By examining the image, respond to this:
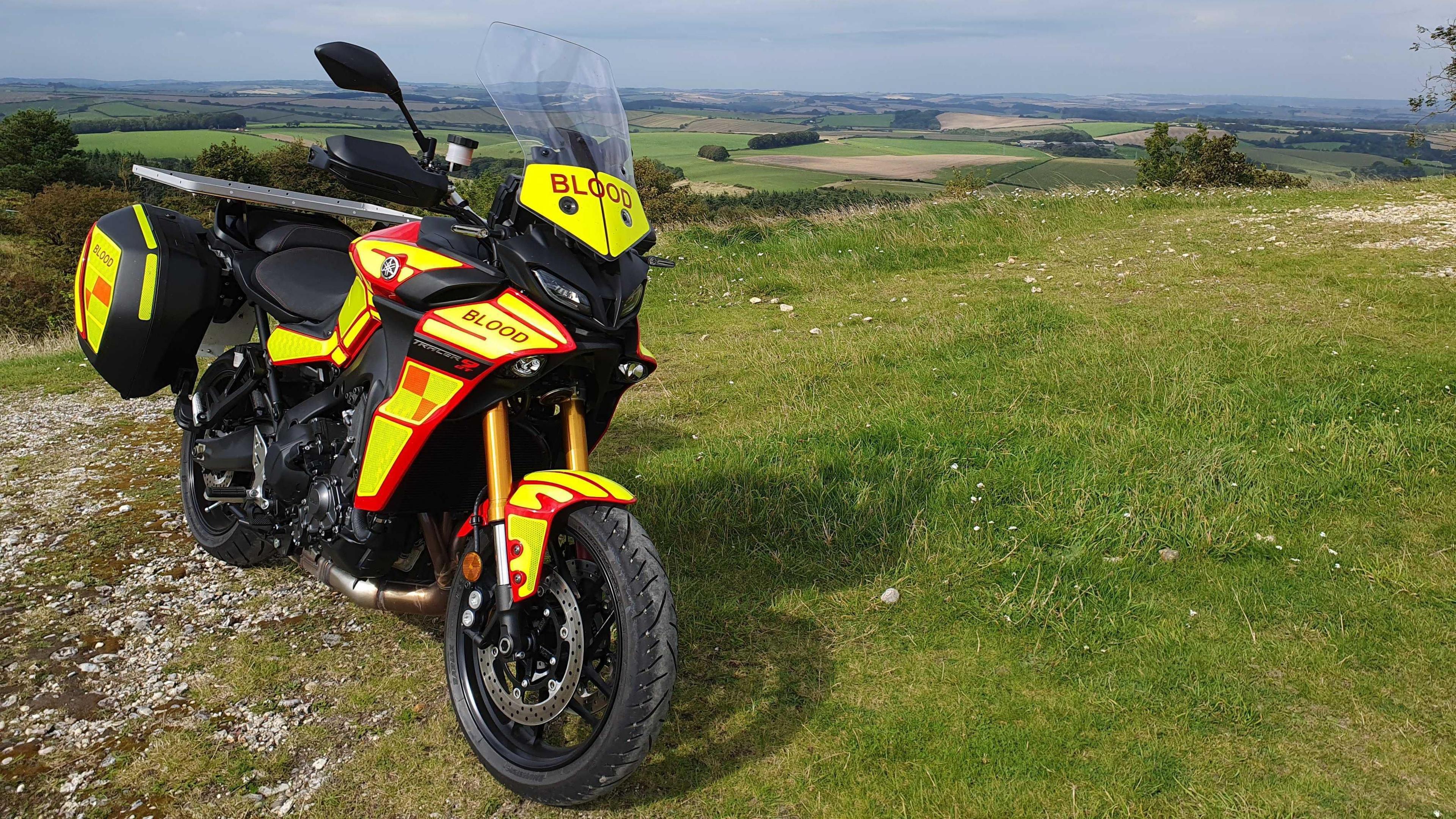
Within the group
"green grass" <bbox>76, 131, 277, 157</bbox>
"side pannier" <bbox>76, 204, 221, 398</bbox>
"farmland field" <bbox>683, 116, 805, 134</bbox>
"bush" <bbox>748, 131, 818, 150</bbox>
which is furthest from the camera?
"farmland field" <bbox>683, 116, 805, 134</bbox>

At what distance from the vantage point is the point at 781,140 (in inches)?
2402

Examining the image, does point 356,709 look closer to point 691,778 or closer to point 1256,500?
point 691,778

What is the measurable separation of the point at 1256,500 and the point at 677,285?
648 cm

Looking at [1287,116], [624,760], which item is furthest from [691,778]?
[1287,116]

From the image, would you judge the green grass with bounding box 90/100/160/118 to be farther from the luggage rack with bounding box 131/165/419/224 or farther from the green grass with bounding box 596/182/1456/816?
the green grass with bounding box 596/182/1456/816

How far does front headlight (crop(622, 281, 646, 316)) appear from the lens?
9.14 feet

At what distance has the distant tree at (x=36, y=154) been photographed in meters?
43.8

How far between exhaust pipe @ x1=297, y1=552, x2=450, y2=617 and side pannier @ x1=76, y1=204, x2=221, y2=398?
140cm

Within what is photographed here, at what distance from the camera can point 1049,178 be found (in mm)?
29297

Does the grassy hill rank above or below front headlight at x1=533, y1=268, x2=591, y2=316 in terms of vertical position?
below

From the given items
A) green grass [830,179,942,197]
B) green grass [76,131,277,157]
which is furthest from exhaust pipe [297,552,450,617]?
green grass [76,131,277,157]

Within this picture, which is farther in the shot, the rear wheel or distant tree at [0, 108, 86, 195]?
distant tree at [0, 108, 86, 195]

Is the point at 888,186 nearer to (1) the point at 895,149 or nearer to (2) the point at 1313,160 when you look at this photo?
(1) the point at 895,149

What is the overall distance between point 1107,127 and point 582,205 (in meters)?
76.6
